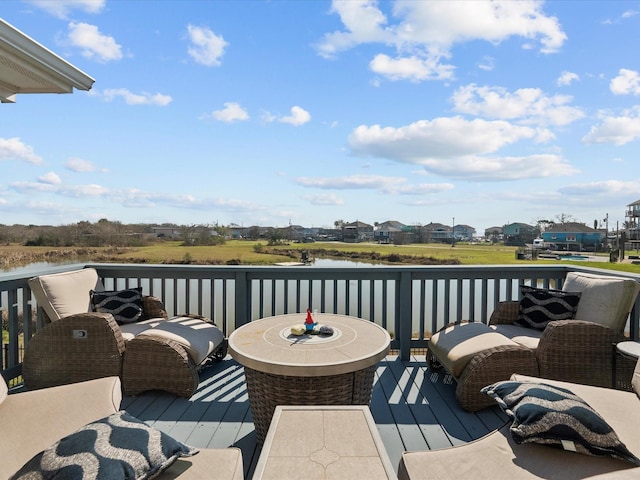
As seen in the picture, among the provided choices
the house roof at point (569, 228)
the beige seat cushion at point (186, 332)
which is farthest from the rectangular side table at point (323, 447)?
the house roof at point (569, 228)

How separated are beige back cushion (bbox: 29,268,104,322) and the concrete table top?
1.68 meters

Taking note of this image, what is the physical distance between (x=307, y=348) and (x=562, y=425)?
1343 mm

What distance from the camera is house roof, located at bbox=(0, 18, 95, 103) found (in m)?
2.24

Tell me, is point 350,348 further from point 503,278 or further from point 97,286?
point 97,286

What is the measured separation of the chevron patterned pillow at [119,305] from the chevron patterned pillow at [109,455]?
2.29 meters

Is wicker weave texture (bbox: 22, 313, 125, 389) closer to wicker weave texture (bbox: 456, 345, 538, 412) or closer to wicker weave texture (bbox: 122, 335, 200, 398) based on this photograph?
wicker weave texture (bbox: 122, 335, 200, 398)

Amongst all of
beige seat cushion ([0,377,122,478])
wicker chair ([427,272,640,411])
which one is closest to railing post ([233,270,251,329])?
beige seat cushion ([0,377,122,478])

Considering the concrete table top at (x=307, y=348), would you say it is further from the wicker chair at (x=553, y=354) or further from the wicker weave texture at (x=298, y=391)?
the wicker chair at (x=553, y=354)

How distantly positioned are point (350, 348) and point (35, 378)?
2.60 metres

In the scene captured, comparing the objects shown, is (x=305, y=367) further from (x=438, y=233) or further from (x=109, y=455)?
(x=438, y=233)

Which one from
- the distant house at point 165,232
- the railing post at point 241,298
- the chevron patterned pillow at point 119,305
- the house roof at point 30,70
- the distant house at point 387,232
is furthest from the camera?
the distant house at point 387,232

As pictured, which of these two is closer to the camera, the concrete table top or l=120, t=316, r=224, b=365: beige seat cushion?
the concrete table top

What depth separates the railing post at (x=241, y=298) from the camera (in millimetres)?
3895

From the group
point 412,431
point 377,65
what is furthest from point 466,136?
point 412,431
